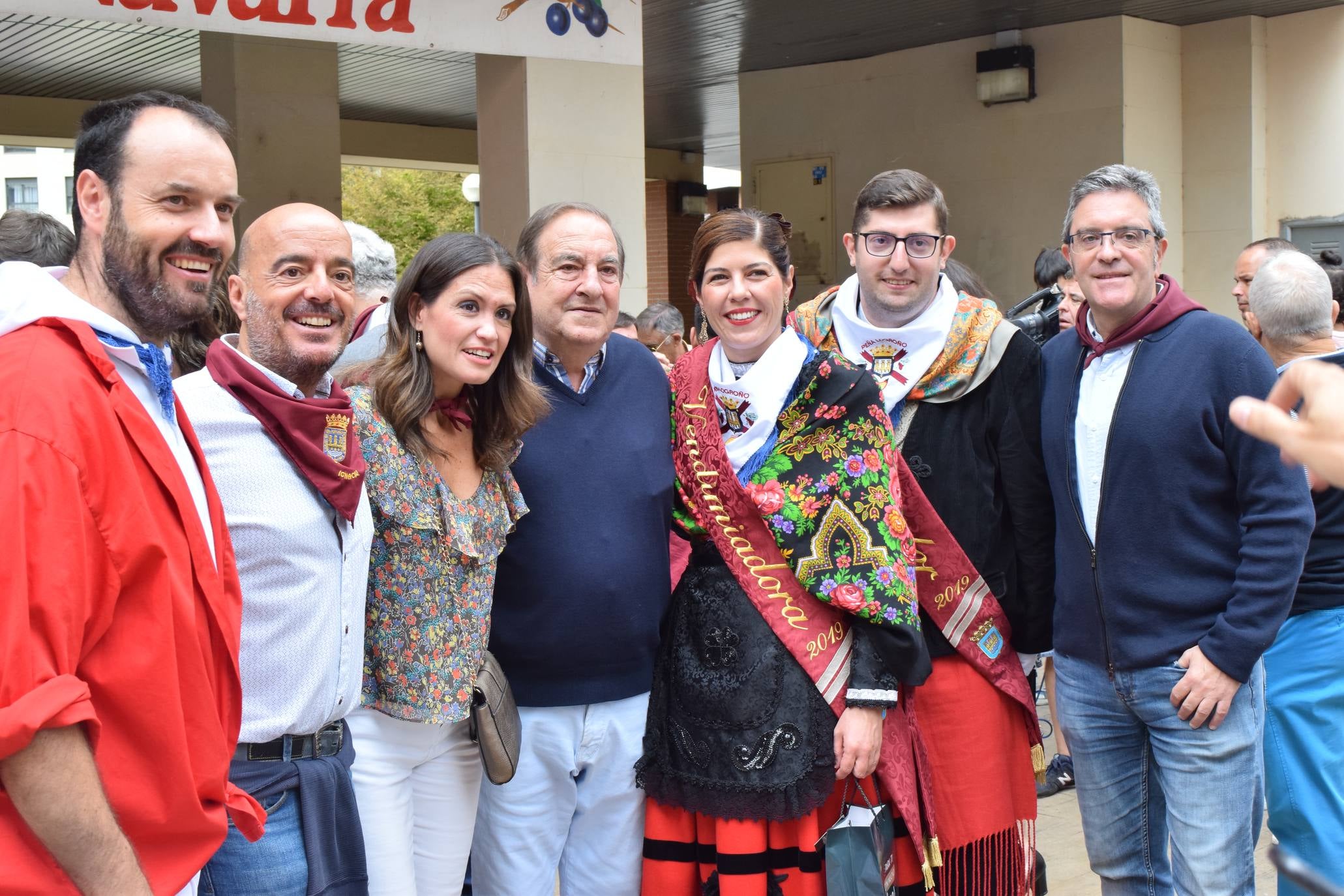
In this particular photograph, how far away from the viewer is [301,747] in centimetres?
217

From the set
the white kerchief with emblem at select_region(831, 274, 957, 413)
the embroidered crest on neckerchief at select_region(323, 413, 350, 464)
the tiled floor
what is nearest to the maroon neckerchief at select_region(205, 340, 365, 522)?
the embroidered crest on neckerchief at select_region(323, 413, 350, 464)

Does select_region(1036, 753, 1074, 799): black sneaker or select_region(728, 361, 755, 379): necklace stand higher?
select_region(728, 361, 755, 379): necklace

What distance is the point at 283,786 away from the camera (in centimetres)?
211

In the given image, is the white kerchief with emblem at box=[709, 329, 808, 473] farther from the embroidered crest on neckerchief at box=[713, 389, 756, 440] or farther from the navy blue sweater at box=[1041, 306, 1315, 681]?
the navy blue sweater at box=[1041, 306, 1315, 681]

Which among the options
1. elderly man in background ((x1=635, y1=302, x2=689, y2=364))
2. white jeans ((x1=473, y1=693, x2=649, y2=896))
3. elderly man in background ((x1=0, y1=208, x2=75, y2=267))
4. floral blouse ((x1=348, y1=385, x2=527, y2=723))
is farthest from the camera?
elderly man in background ((x1=635, y1=302, x2=689, y2=364))

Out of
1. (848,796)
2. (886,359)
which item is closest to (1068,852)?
(848,796)

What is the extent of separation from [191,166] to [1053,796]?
423 centimetres

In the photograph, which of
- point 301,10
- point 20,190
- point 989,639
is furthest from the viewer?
point 20,190

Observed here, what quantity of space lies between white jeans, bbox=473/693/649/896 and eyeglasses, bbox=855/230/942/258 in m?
1.24

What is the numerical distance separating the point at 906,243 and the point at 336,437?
1.55 metres

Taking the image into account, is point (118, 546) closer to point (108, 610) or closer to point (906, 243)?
point (108, 610)

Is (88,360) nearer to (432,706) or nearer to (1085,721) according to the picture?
(432,706)

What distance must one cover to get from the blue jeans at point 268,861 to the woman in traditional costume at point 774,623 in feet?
2.93

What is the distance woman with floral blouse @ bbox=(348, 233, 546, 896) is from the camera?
2.43 meters
